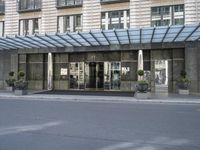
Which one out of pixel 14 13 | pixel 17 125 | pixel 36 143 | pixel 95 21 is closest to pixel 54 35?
pixel 95 21

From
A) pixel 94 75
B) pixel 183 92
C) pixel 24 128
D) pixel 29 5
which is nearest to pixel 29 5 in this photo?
pixel 29 5

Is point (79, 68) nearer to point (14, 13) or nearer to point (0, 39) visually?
point (0, 39)

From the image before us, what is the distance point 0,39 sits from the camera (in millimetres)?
27312

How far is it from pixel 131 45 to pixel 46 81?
11.3 metres

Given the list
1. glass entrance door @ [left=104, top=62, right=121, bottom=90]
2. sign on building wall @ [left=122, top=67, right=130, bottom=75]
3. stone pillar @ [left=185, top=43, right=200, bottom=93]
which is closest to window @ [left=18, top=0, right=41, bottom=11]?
glass entrance door @ [left=104, top=62, right=121, bottom=90]

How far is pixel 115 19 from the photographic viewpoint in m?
29.0

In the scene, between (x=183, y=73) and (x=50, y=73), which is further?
(x=50, y=73)

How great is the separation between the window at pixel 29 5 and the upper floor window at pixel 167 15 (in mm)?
14016

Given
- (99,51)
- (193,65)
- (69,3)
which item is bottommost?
(193,65)

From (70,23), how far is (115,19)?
211 inches

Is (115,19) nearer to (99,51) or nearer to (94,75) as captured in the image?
(99,51)

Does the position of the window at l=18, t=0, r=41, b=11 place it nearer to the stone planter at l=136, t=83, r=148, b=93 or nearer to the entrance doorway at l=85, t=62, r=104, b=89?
the entrance doorway at l=85, t=62, r=104, b=89

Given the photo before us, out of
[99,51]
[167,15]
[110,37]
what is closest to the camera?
[110,37]

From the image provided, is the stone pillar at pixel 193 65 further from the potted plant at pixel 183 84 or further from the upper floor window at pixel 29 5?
the upper floor window at pixel 29 5
